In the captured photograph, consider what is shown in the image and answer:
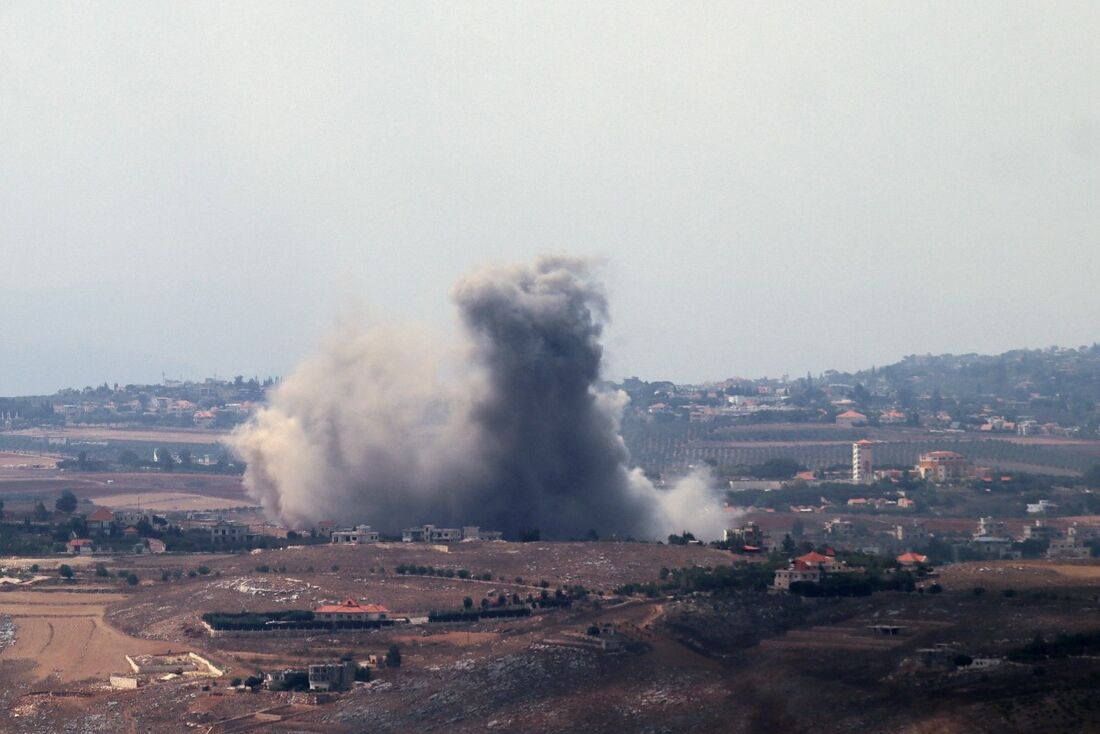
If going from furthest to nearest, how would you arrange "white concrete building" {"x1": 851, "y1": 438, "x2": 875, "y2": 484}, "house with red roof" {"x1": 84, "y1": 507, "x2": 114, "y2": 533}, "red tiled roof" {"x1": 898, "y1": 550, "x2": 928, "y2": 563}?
1. "white concrete building" {"x1": 851, "y1": 438, "x2": 875, "y2": 484}
2. "house with red roof" {"x1": 84, "y1": 507, "x2": 114, "y2": 533}
3. "red tiled roof" {"x1": 898, "y1": 550, "x2": 928, "y2": 563}

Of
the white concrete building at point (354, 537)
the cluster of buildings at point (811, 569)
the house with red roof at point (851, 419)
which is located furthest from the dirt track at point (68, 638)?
the house with red roof at point (851, 419)

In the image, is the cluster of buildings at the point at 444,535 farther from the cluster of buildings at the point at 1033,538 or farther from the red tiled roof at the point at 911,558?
the cluster of buildings at the point at 1033,538

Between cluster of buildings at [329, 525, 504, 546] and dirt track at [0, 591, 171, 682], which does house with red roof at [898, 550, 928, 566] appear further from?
dirt track at [0, 591, 171, 682]

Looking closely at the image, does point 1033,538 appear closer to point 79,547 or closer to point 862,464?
point 862,464

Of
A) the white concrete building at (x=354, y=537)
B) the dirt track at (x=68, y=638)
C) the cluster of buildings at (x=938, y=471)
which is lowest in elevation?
the dirt track at (x=68, y=638)

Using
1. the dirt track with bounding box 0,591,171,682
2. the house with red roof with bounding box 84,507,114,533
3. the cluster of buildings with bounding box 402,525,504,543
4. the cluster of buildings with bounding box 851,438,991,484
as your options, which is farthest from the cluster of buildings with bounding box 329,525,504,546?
the cluster of buildings with bounding box 851,438,991,484

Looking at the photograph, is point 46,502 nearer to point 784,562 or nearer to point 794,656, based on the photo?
point 784,562

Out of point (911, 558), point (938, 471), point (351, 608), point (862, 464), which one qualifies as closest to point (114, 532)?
point (351, 608)
